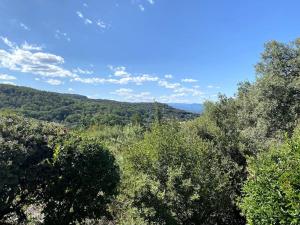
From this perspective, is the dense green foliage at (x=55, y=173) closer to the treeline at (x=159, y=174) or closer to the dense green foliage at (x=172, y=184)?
the treeline at (x=159, y=174)

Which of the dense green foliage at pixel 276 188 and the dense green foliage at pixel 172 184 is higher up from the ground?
the dense green foliage at pixel 276 188

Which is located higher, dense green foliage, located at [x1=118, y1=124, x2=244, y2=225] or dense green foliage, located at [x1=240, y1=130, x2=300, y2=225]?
dense green foliage, located at [x1=240, y1=130, x2=300, y2=225]

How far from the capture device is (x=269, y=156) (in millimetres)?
16547

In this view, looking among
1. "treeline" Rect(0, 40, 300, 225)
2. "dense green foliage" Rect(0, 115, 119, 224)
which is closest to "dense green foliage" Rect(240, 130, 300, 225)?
"treeline" Rect(0, 40, 300, 225)

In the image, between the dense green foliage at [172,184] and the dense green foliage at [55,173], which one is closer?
the dense green foliage at [55,173]


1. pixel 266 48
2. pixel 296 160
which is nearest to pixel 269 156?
pixel 296 160

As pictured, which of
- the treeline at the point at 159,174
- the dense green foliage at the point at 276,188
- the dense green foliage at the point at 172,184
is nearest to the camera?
the dense green foliage at the point at 276,188

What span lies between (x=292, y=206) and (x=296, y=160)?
7.74 feet

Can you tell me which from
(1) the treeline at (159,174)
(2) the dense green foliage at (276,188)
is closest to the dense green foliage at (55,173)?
(1) the treeline at (159,174)

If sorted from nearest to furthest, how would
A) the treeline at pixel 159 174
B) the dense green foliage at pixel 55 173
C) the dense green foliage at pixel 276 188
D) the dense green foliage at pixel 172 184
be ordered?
the dense green foliage at pixel 276 188 → the treeline at pixel 159 174 → the dense green foliage at pixel 55 173 → the dense green foliage at pixel 172 184

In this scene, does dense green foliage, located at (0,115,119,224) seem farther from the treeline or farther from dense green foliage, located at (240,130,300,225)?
dense green foliage, located at (240,130,300,225)

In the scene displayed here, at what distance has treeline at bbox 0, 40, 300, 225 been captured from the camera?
1546 centimetres

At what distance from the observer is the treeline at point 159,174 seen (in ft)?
50.7

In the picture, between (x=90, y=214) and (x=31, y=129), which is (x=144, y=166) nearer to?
(x=90, y=214)
